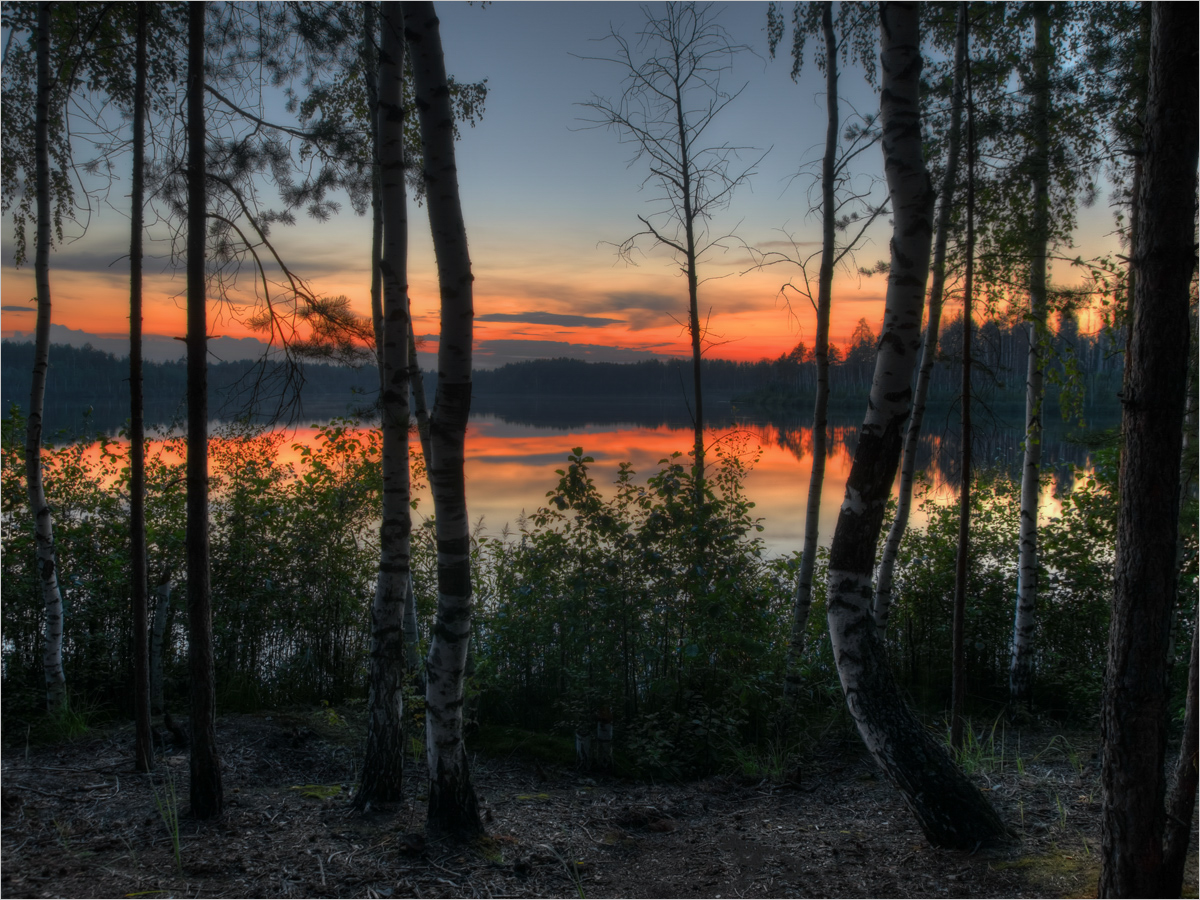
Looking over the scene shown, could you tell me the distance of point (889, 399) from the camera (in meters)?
3.52

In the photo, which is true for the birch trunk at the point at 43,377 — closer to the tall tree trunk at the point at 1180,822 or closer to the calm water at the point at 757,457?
the calm water at the point at 757,457

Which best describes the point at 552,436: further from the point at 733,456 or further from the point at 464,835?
the point at 464,835

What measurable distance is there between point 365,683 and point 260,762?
97.3 inches

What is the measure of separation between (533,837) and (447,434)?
2.40m

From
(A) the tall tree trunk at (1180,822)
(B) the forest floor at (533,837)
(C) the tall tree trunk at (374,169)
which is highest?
(C) the tall tree trunk at (374,169)

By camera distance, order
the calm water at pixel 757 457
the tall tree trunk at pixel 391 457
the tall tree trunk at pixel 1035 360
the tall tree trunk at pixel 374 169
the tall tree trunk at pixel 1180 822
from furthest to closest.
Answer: the calm water at pixel 757 457, the tall tree trunk at pixel 1035 360, the tall tree trunk at pixel 374 169, the tall tree trunk at pixel 391 457, the tall tree trunk at pixel 1180 822

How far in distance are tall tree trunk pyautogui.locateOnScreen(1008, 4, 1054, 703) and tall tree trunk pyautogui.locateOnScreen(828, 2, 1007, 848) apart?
1605mm

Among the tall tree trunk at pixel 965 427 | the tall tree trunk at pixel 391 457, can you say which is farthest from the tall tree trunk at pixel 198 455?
the tall tree trunk at pixel 965 427

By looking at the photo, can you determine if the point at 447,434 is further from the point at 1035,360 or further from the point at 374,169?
the point at 1035,360

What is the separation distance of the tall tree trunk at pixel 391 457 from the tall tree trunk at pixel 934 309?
3.92 m

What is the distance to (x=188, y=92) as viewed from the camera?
3773 millimetres

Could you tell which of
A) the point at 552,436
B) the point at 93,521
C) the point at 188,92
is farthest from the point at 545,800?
the point at 552,436

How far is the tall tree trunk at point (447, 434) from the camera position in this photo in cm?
333

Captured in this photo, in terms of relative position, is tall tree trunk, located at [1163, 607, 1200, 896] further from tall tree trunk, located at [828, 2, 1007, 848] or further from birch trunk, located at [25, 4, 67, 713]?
birch trunk, located at [25, 4, 67, 713]
